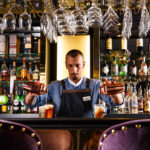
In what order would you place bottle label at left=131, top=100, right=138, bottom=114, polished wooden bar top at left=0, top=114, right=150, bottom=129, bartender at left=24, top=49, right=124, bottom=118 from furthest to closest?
1. bottle label at left=131, top=100, right=138, bottom=114
2. bartender at left=24, top=49, right=124, bottom=118
3. polished wooden bar top at left=0, top=114, right=150, bottom=129

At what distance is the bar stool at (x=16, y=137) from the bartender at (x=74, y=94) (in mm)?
1540

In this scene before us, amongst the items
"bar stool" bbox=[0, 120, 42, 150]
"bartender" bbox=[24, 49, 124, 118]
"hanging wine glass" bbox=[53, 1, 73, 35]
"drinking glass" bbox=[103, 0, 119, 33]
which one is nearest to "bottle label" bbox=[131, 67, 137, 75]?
"bartender" bbox=[24, 49, 124, 118]

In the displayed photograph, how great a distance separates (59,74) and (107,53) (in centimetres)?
78

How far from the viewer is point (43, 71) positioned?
10.8 feet

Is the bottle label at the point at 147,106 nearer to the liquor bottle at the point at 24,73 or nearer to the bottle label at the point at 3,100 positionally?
the liquor bottle at the point at 24,73

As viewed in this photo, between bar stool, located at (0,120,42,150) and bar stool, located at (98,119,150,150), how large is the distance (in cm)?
29

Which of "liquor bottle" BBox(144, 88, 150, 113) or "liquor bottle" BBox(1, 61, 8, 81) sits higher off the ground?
"liquor bottle" BBox(1, 61, 8, 81)

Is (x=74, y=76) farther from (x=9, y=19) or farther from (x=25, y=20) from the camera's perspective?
(x=9, y=19)

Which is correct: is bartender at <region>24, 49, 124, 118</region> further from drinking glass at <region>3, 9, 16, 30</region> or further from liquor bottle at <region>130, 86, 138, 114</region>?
drinking glass at <region>3, 9, 16, 30</region>

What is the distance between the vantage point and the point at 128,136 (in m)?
0.94

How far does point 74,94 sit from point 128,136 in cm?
173

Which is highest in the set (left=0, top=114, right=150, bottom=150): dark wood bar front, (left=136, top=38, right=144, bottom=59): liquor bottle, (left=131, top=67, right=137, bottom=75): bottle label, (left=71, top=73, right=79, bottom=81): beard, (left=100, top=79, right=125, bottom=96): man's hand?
(left=136, top=38, right=144, bottom=59): liquor bottle

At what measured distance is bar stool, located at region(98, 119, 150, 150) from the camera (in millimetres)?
934

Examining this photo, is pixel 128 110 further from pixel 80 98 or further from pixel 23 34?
pixel 23 34
